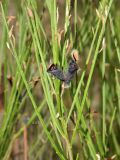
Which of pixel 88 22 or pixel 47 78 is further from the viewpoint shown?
pixel 88 22

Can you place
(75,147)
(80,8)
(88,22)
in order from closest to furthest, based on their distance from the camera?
(88,22) < (75,147) < (80,8)

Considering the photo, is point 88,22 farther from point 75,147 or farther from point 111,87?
point 75,147

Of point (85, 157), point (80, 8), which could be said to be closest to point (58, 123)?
point (85, 157)

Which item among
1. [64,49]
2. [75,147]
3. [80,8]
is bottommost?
[75,147]

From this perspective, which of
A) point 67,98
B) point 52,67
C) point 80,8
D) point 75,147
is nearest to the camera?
point 52,67

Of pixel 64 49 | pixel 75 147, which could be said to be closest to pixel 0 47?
pixel 64 49

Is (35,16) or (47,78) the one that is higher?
(35,16)

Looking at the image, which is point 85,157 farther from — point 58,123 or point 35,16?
point 35,16
